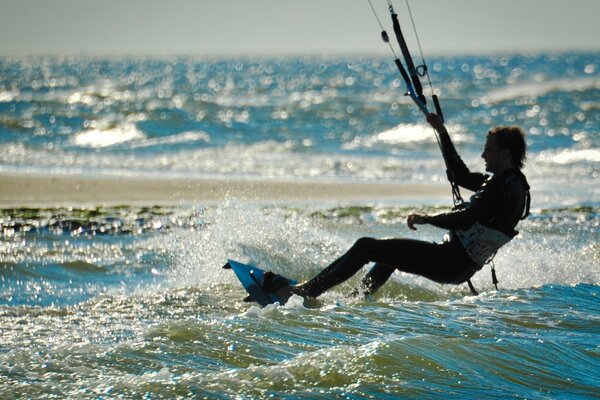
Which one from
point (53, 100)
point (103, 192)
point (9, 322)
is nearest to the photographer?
point (9, 322)

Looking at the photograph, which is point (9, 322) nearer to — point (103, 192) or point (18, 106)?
point (103, 192)

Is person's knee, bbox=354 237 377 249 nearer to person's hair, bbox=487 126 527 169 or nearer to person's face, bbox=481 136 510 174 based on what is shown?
person's face, bbox=481 136 510 174

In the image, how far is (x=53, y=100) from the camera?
34875 mm

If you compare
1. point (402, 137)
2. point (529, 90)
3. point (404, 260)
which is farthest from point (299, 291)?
point (529, 90)

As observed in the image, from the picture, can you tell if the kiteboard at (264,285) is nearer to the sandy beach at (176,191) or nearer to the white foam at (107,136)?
the sandy beach at (176,191)

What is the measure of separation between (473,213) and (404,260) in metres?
0.66

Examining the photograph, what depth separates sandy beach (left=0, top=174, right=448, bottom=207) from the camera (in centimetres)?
1523

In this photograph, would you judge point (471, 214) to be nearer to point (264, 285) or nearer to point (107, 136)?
point (264, 285)

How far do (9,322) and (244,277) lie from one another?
1.84m

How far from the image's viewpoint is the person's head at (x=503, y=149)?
7.29m

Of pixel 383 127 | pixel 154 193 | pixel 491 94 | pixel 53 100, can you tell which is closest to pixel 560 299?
pixel 154 193

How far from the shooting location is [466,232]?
7.41 meters

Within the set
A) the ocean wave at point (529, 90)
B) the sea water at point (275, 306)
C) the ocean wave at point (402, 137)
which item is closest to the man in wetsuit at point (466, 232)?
the sea water at point (275, 306)

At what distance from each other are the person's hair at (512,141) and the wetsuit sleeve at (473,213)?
0.96ft
